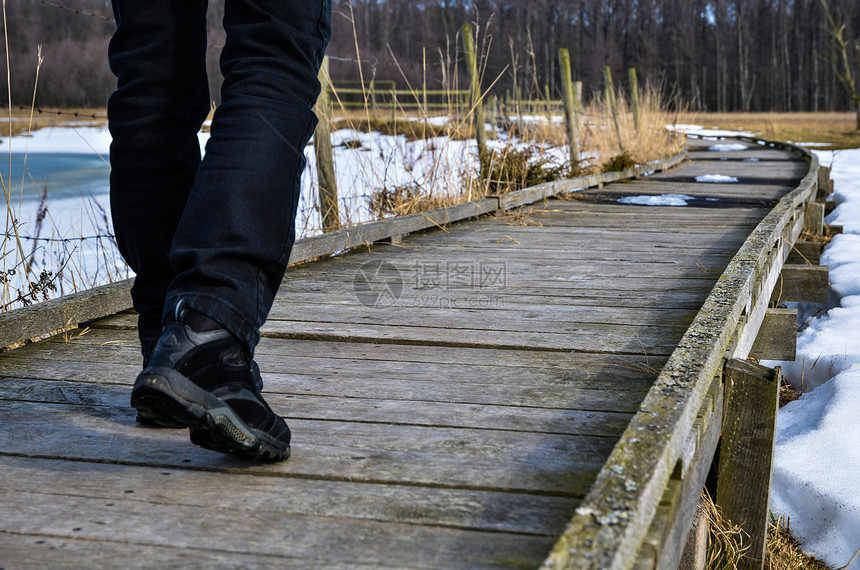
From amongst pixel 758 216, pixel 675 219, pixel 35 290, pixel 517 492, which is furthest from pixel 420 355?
pixel 758 216

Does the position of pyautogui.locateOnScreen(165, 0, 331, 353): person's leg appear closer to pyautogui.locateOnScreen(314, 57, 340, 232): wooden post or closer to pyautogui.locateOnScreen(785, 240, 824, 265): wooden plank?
pyautogui.locateOnScreen(314, 57, 340, 232): wooden post

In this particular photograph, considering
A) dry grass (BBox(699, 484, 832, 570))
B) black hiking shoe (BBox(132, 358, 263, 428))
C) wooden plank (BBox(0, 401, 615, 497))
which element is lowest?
dry grass (BBox(699, 484, 832, 570))

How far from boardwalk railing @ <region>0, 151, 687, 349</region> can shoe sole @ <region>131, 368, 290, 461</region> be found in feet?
3.49

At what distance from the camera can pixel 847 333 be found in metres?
3.55

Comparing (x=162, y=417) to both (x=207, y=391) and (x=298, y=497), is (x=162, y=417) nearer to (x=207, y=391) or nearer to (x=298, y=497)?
(x=207, y=391)

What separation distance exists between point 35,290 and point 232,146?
1.81m

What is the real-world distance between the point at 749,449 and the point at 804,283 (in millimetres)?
2240

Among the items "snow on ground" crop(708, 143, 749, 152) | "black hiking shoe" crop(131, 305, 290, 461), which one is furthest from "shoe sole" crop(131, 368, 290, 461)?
"snow on ground" crop(708, 143, 749, 152)

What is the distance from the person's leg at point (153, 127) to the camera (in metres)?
1.33

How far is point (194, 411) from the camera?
1063mm

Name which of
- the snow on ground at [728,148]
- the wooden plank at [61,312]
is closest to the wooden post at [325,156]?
the wooden plank at [61,312]

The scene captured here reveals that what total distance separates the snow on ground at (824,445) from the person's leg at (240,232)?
1669mm

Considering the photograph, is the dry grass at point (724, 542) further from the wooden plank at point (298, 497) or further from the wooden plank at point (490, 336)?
the wooden plank at point (298, 497)

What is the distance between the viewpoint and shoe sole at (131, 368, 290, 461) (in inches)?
41.1
